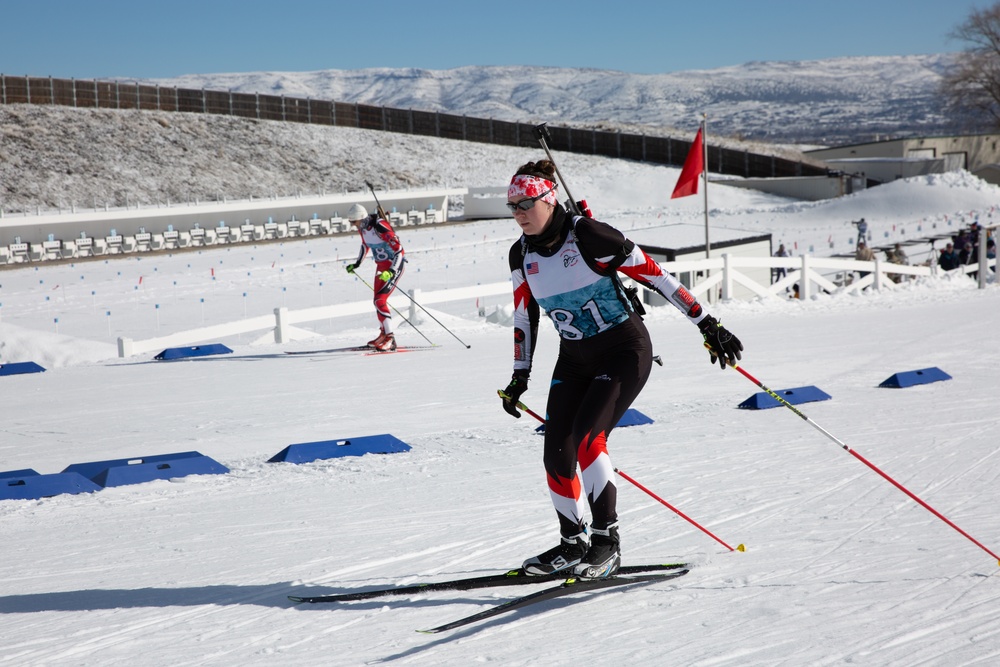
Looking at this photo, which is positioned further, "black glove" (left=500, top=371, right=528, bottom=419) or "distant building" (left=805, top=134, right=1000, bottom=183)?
"distant building" (left=805, top=134, right=1000, bottom=183)

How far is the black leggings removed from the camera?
4.10 meters

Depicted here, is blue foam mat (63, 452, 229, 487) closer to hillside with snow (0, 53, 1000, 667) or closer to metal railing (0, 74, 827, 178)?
hillside with snow (0, 53, 1000, 667)

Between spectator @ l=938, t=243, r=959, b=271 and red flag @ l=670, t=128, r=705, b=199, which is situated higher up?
red flag @ l=670, t=128, r=705, b=199

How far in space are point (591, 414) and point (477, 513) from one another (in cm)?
187

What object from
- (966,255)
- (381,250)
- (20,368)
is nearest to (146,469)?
(381,250)

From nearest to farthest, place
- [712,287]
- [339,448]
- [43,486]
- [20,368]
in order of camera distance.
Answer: [43,486], [339,448], [20,368], [712,287]

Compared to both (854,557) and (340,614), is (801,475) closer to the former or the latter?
(854,557)

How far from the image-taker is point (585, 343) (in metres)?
4.26

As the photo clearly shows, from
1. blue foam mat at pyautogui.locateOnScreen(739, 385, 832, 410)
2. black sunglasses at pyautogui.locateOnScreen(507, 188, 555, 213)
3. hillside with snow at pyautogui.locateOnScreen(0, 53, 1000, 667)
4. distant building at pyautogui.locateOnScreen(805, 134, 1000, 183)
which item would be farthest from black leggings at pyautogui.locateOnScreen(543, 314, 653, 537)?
distant building at pyautogui.locateOnScreen(805, 134, 1000, 183)

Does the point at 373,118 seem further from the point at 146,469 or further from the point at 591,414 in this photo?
the point at 591,414

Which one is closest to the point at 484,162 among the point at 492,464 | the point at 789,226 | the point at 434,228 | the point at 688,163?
the point at 434,228

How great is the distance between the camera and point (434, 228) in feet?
132

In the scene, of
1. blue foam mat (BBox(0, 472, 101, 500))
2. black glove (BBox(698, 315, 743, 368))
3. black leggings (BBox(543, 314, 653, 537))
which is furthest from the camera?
blue foam mat (BBox(0, 472, 101, 500))

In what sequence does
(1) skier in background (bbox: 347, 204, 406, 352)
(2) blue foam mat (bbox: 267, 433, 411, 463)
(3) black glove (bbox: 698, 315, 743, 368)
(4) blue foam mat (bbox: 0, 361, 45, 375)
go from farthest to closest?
(1) skier in background (bbox: 347, 204, 406, 352), (4) blue foam mat (bbox: 0, 361, 45, 375), (2) blue foam mat (bbox: 267, 433, 411, 463), (3) black glove (bbox: 698, 315, 743, 368)
